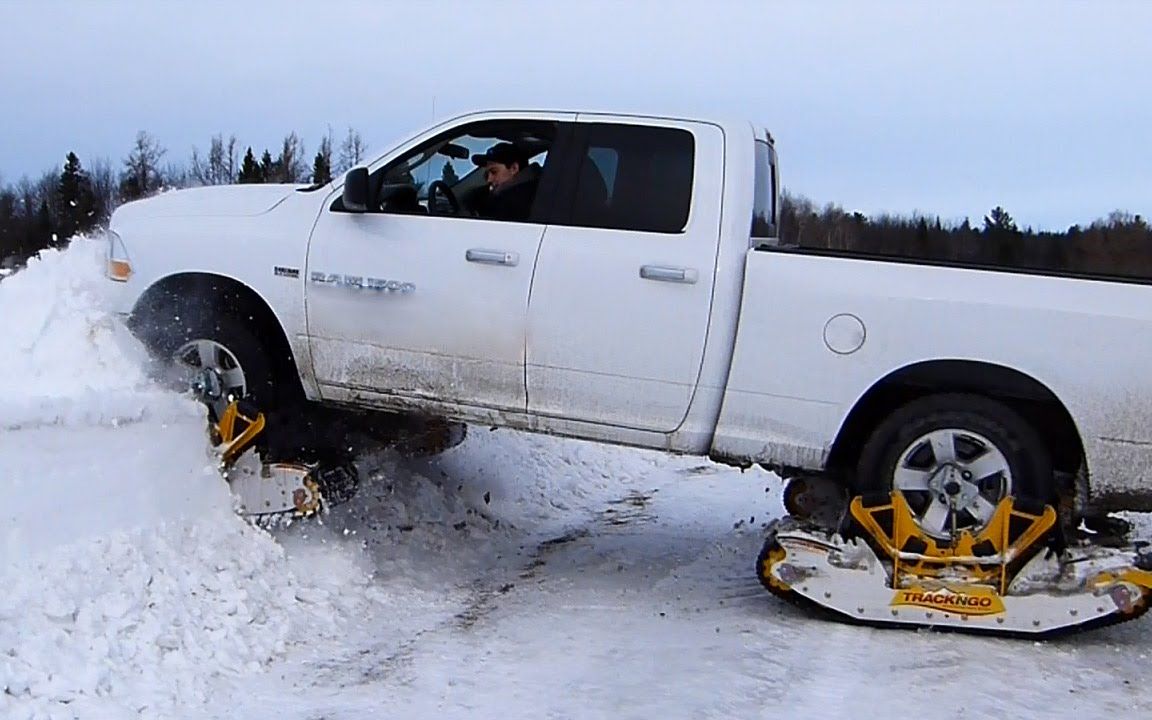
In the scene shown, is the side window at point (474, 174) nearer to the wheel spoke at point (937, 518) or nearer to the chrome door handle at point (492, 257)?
the chrome door handle at point (492, 257)

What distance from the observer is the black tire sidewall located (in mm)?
5203

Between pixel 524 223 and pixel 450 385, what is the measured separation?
882mm

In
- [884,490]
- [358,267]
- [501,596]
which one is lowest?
[501,596]

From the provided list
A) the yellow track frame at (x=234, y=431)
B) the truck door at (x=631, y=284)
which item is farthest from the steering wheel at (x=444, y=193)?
the yellow track frame at (x=234, y=431)

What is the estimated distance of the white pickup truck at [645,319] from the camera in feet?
16.9

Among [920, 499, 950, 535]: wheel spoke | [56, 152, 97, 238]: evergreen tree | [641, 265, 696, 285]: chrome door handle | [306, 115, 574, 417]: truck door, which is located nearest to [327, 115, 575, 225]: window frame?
[306, 115, 574, 417]: truck door

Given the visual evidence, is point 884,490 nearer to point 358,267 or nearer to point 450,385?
point 450,385

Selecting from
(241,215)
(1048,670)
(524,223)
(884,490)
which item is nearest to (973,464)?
(884,490)

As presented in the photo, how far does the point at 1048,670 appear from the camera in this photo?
4832 mm

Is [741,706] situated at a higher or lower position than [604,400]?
lower

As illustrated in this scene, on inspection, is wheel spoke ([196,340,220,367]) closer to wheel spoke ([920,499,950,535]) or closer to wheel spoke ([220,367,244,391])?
wheel spoke ([220,367,244,391])

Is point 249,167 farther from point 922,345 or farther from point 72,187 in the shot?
point 922,345

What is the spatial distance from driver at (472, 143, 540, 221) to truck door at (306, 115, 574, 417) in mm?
32

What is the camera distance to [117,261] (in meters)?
6.25
